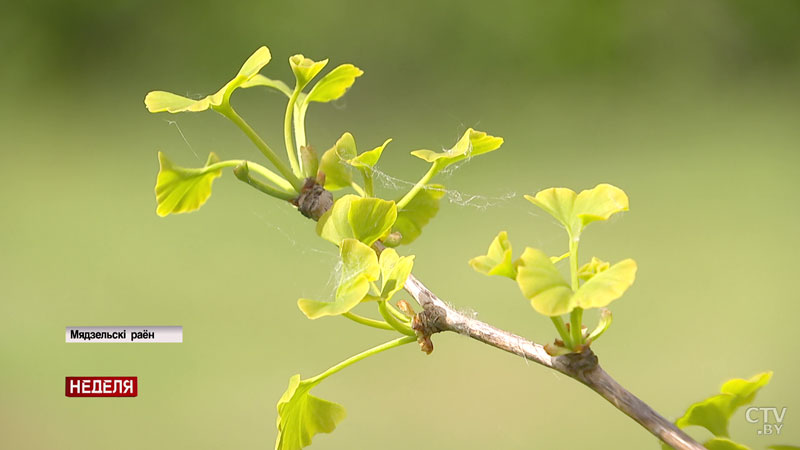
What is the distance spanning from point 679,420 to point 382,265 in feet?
0.22

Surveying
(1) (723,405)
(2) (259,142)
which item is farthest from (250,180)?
(1) (723,405)

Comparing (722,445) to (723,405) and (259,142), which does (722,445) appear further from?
(259,142)

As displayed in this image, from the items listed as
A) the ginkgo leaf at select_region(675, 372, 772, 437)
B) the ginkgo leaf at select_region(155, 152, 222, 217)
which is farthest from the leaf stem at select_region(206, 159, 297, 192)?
the ginkgo leaf at select_region(675, 372, 772, 437)

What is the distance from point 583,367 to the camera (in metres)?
0.14

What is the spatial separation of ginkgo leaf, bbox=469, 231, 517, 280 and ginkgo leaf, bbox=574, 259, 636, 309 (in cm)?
1

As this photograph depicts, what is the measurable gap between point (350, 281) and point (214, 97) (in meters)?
0.05

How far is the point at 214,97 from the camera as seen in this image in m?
0.16

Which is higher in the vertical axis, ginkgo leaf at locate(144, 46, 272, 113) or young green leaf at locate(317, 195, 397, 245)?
ginkgo leaf at locate(144, 46, 272, 113)

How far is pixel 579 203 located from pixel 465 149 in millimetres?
25

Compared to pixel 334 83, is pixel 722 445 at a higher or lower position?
lower

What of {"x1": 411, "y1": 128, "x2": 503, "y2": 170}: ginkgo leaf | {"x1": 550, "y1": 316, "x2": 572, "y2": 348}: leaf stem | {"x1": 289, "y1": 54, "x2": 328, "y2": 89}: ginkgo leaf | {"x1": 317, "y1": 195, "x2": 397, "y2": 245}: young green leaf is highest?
{"x1": 289, "y1": 54, "x2": 328, "y2": 89}: ginkgo leaf

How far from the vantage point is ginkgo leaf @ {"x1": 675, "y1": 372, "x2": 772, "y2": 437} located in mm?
Answer: 138

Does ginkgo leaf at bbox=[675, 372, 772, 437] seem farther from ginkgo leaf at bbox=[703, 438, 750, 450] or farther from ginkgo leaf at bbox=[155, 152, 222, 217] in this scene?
ginkgo leaf at bbox=[155, 152, 222, 217]

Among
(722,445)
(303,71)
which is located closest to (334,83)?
(303,71)
